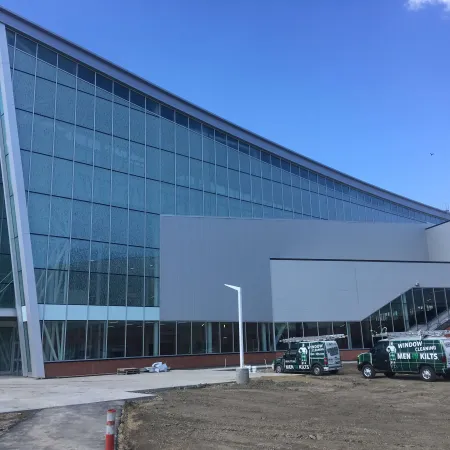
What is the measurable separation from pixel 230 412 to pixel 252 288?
26542 millimetres

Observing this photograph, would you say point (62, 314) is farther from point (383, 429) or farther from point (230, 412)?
point (383, 429)

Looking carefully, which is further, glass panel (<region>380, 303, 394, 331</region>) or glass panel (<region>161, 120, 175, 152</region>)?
glass panel (<region>380, 303, 394, 331</region>)

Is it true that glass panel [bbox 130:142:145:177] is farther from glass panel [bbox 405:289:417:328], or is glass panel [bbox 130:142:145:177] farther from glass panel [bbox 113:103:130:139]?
glass panel [bbox 405:289:417:328]

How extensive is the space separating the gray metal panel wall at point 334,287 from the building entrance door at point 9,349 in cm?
2103

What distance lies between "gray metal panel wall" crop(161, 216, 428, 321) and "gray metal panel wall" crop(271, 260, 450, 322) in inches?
55.3

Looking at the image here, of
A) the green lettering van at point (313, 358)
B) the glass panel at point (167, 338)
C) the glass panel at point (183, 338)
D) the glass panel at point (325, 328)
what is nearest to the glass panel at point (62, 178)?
the glass panel at point (167, 338)

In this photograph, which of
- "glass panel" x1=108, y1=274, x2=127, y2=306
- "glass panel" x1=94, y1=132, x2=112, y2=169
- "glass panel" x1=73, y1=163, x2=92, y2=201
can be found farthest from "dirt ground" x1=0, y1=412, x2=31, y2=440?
"glass panel" x1=94, y1=132, x2=112, y2=169

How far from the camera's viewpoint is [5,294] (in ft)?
102

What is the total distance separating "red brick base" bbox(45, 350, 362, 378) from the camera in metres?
29.7

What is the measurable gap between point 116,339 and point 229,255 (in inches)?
489

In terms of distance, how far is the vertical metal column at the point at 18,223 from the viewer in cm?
2894

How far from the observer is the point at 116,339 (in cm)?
3294

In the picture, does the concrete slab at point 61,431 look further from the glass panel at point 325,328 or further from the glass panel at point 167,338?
the glass panel at point 325,328

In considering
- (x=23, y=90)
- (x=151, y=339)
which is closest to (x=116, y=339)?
(x=151, y=339)
